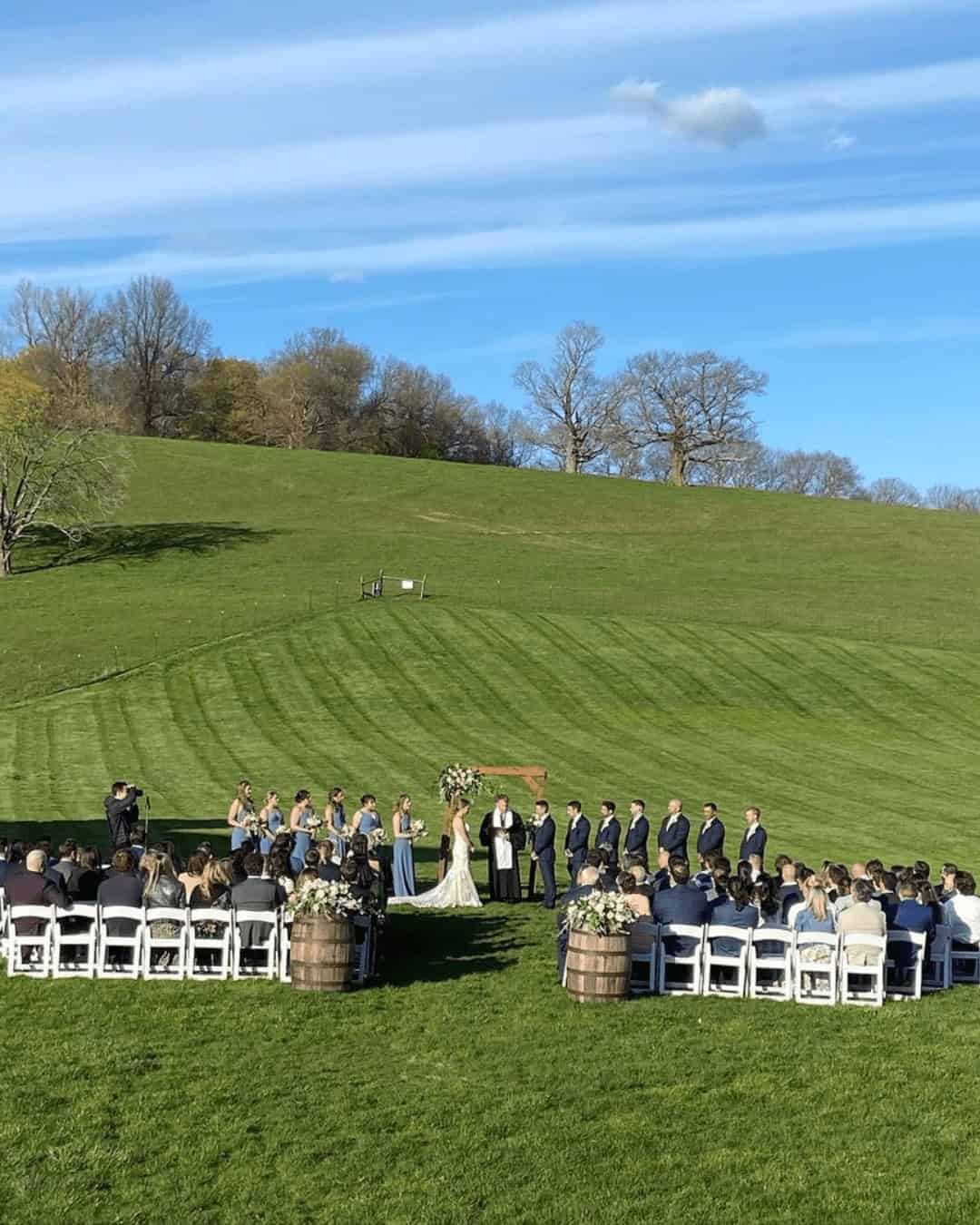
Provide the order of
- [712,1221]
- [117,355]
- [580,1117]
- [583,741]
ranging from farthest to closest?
[117,355] → [583,741] → [580,1117] → [712,1221]

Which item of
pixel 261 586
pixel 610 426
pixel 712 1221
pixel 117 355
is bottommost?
pixel 712 1221

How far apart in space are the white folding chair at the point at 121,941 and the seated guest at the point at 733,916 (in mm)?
6422

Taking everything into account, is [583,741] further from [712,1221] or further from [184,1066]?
[712,1221]

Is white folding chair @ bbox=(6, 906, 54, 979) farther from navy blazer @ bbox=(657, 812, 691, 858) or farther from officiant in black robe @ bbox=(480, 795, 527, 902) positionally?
navy blazer @ bbox=(657, 812, 691, 858)

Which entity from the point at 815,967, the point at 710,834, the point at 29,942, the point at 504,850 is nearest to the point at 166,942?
the point at 29,942

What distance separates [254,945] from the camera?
653 inches

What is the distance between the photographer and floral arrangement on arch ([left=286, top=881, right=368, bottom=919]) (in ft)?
50.5

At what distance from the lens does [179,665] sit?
4975 centimetres

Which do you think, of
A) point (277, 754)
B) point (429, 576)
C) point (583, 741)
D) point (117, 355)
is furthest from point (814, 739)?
point (117, 355)

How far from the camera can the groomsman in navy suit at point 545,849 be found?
22202mm

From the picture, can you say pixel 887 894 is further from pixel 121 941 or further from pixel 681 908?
pixel 121 941

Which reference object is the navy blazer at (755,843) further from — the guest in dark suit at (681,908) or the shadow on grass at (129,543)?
the shadow on grass at (129,543)

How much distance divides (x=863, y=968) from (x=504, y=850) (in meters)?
8.02

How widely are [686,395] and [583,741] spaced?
267 ft
